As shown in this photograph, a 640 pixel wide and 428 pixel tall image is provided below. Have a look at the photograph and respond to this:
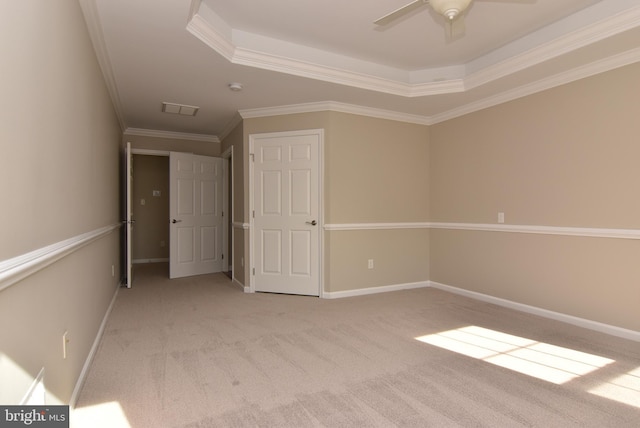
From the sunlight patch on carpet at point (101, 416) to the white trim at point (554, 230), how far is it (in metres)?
3.90

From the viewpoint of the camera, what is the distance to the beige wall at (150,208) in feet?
24.0

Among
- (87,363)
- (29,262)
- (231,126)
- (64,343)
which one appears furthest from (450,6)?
(231,126)

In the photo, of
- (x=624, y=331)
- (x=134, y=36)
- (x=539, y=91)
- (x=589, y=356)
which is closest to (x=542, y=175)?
(x=539, y=91)

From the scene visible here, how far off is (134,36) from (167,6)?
0.55 meters

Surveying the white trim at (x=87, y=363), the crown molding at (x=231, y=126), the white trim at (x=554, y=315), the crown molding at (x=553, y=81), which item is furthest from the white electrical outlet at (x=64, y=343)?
the crown molding at (x=553, y=81)

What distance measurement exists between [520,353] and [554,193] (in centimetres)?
177

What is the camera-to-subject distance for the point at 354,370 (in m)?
2.47

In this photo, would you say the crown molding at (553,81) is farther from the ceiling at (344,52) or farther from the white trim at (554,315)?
the white trim at (554,315)

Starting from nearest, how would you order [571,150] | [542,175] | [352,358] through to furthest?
1. [352,358]
2. [571,150]
3. [542,175]

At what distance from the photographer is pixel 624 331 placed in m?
3.09

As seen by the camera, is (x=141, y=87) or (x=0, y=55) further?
(x=141, y=87)

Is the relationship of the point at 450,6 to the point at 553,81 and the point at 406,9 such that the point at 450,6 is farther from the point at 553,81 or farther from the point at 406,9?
the point at 553,81

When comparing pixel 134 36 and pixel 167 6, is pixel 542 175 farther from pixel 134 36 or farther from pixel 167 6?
pixel 134 36

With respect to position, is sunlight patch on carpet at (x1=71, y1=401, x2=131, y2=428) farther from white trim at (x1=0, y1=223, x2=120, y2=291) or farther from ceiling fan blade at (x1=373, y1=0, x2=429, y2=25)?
ceiling fan blade at (x1=373, y1=0, x2=429, y2=25)
